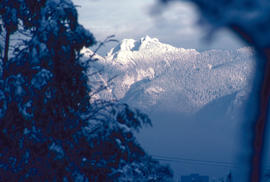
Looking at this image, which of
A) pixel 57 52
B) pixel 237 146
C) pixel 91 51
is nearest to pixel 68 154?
pixel 57 52

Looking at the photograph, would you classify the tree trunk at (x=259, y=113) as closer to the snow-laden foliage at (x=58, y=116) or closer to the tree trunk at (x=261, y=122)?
the tree trunk at (x=261, y=122)

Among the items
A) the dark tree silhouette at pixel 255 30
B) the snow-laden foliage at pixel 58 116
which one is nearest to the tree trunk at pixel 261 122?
the dark tree silhouette at pixel 255 30

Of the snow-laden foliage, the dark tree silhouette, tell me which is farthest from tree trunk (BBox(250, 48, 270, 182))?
the snow-laden foliage

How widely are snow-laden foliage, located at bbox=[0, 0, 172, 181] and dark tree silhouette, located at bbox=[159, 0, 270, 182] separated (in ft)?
18.3

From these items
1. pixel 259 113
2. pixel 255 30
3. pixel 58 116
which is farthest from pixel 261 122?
pixel 58 116

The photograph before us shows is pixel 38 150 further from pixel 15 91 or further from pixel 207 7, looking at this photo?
pixel 207 7

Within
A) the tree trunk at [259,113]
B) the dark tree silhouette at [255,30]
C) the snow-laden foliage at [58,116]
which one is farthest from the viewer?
the snow-laden foliage at [58,116]

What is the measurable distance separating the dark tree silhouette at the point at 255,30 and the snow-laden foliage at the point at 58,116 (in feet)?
18.3

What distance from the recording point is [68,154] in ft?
21.3

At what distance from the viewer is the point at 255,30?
2.32 ft

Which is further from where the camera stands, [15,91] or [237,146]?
[15,91]

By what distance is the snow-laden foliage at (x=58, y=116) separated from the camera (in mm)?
6246

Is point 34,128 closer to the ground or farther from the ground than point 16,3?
closer to the ground

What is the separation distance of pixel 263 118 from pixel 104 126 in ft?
21.6
